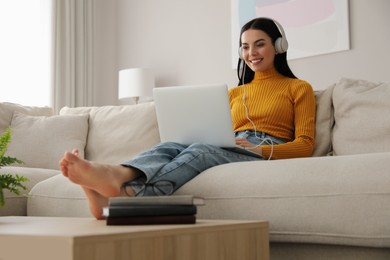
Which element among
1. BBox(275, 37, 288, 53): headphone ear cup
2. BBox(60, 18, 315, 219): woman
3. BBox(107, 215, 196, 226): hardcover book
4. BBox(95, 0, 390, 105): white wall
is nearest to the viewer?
BBox(107, 215, 196, 226): hardcover book

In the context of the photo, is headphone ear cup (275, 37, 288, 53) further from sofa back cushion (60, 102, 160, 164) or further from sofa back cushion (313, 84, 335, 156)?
sofa back cushion (60, 102, 160, 164)

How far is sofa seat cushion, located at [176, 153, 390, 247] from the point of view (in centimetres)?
145

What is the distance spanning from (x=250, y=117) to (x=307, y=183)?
0.80 metres

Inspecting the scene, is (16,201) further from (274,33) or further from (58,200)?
(274,33)

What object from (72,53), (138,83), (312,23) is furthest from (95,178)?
(72,53)

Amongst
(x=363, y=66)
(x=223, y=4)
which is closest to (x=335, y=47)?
(x=363, y=66)

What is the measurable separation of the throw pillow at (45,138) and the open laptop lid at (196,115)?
110cm

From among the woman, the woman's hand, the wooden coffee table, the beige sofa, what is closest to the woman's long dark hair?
the woman

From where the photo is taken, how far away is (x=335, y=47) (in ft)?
11.3

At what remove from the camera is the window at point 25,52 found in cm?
421

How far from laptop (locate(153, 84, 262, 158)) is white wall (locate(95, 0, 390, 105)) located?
1707mm

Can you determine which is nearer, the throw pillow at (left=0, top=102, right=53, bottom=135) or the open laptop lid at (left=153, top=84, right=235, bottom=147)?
the open laptop lid at (left=153, top=84, right=235, bottom=147)

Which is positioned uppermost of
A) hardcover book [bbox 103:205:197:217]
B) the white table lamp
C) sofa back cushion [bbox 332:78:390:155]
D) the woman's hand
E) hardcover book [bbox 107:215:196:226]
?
the white table lamp

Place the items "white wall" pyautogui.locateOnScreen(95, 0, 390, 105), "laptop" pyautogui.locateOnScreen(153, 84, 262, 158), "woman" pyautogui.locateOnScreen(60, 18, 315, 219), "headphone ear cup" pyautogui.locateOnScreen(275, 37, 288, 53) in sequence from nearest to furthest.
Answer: "woman" pyautogui.locateOnScreen(60, 18, 315, 219)
"laptop" pyautogui.locateOnScreen(153, 84, 262, 158)
"headphone ear cup" pyautogui.locateOnScreen(275, 37, 288, 53)
"white wall" pyautogui.locateOnScreen(95, 0, 390, 105)
